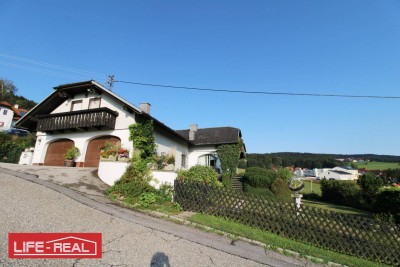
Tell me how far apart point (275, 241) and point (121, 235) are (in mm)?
4645

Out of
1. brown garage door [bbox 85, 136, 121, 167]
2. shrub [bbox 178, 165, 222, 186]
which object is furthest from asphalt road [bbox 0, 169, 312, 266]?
brown garage door [bbox 85, 136, 121, 167]

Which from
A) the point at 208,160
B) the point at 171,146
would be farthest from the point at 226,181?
the point at 171,146

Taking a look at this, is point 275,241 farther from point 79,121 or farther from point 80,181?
point 79,121

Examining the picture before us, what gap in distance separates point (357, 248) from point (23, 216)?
32.1ft

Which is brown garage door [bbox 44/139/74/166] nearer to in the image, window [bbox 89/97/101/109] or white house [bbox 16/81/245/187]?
white house [bbox 16/81/245/187]

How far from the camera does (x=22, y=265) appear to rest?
398 centimetres

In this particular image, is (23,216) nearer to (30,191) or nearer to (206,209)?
(30,191)

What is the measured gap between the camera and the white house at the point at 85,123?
15594 millimetres

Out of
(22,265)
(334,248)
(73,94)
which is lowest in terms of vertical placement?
(334,248)

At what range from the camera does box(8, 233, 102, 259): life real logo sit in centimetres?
453

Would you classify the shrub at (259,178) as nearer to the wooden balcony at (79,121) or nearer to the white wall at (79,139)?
the white wall at (79,139)

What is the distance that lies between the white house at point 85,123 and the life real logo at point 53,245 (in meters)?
9.74

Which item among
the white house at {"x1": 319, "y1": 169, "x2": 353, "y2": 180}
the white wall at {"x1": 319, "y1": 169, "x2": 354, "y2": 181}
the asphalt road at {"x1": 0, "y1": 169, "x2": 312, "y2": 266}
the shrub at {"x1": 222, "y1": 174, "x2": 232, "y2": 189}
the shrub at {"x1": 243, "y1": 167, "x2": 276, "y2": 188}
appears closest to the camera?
the asphalt road at {"x1": 0, "y1": 169, "x2": 312, "y2": 266}

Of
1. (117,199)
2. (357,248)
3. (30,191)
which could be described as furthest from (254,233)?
(30,191)
